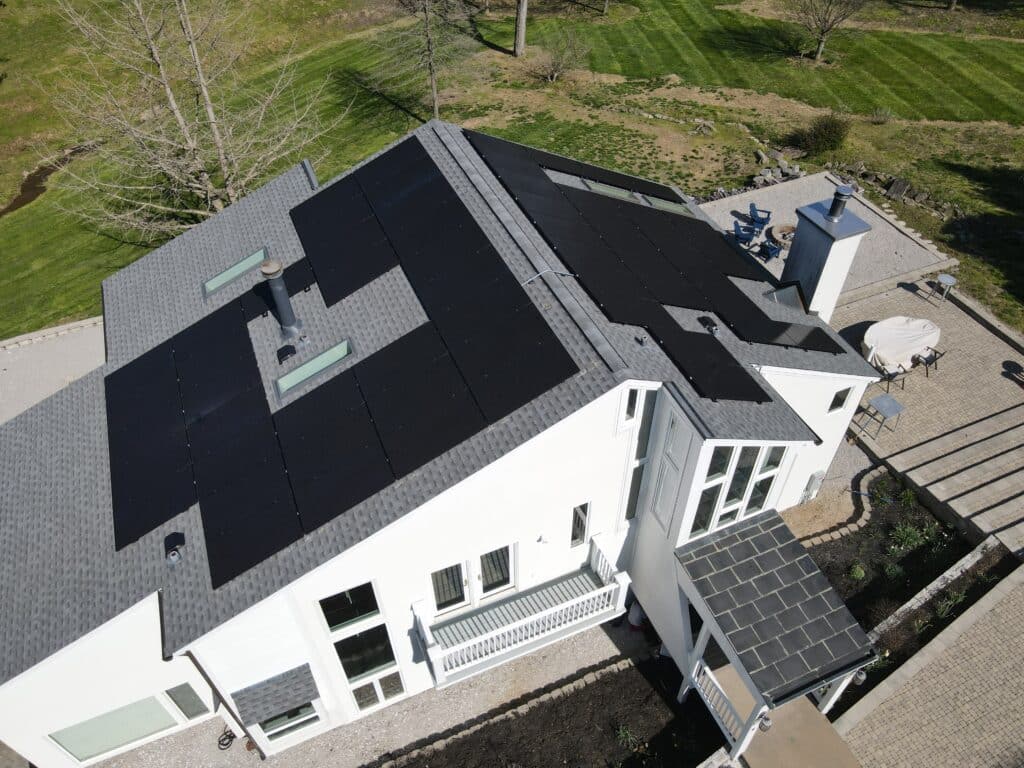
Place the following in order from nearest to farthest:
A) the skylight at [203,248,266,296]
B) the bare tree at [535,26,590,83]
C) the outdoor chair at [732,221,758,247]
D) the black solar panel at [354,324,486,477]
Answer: the black solar panel at [354,324,486,477]
the skylight at [203,248,266,296]
the outdoor chair at [732,221,758,247]
the bare tree at [535,26,590,83]

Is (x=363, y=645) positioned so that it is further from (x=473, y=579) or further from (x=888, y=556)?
(x=888, y=556)

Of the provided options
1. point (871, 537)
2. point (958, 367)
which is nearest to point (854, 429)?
point (871, 537)

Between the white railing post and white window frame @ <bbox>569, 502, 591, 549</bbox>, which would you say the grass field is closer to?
white window frame @ <bbox>569, 502, 591, 549</bbox>

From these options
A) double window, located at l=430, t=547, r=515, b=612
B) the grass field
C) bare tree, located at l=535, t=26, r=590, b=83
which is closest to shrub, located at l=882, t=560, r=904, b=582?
double window, located at l=430, t=547, r=515, b=612

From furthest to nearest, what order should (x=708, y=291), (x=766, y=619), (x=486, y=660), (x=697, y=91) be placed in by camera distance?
(x=697, y=91), (x=708, y=291), (x=486, y=660), (x=766, y=619)

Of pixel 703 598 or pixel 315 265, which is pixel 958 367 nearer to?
pixel 703 598

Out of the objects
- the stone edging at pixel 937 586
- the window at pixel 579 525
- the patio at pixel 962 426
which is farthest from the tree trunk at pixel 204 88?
the stone edging at pixel 937 586

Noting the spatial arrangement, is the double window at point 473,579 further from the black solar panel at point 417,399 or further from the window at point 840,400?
the window at point 840,400

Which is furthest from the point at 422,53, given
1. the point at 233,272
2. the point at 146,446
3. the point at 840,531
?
the point at 840,531
